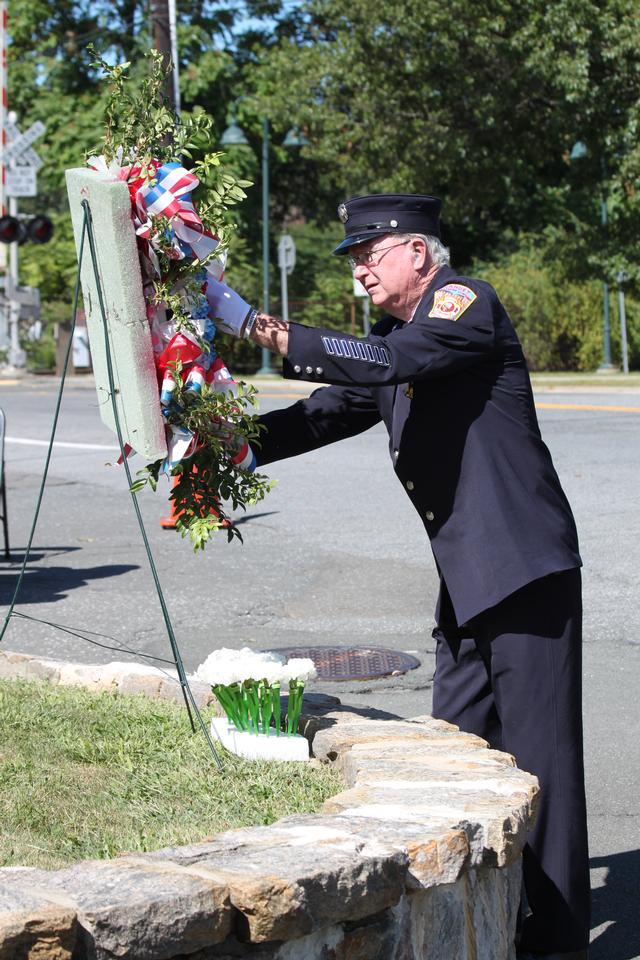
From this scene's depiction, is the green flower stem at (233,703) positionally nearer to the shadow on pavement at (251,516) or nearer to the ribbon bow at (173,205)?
the ribbon bow at (173,205)

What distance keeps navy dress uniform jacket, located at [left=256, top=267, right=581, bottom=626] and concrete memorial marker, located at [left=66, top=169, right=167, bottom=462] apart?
0.38 metres

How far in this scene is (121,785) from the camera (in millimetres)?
3760

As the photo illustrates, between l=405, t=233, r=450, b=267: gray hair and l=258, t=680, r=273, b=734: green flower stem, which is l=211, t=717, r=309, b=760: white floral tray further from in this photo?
l=405, t=233, r=450, b=267: gray hair

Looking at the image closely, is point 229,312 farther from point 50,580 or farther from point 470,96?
point 470,96

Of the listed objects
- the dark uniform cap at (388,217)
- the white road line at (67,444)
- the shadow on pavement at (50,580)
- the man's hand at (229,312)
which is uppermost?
the dark uniform cap at (388,217)

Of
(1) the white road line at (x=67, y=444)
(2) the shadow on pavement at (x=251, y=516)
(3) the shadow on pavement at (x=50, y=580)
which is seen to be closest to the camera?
(3) the shadow on pavement at (x=50, y=580)

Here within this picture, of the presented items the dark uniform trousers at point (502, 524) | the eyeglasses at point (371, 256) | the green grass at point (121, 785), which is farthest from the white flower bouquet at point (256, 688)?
the eyeglasses at point (371, 256)

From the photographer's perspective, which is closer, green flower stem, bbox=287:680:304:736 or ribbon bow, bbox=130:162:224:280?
ribbon bow, bbox=130:162:224:280

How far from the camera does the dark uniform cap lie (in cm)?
358

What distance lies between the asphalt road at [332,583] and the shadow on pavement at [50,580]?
0.02 m

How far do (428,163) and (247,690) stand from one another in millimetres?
24926

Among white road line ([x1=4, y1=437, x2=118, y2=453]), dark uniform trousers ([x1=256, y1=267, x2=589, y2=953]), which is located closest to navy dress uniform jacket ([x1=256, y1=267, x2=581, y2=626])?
dark uniform trousers ([x1=256, y1=267, x2=589, y2=953])

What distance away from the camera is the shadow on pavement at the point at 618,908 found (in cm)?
375

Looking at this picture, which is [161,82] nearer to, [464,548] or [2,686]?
[464,548]
